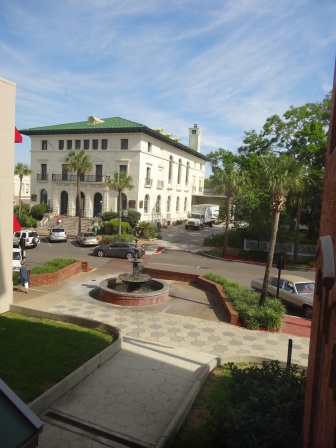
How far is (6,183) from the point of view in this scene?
41.7 feet

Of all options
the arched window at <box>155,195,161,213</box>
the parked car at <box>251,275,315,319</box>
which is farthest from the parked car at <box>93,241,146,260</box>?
the arched window at <box>155,195,161,213</box>

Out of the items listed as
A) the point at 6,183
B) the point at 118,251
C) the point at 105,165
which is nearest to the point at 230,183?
the point at 118,251

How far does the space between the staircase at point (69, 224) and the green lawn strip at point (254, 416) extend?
35.1 m

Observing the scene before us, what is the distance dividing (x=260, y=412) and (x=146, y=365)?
4065 mm

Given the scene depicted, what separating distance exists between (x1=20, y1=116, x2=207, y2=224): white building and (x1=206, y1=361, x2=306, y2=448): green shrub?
36.1m

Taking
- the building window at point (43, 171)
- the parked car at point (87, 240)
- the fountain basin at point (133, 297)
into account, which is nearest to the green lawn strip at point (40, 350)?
the fountain basin at point (133, 297)

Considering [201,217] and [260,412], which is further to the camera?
[201,217]

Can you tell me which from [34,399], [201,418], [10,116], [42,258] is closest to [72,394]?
[34,399]

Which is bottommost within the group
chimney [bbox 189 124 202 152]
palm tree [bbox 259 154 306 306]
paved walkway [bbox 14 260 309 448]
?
paved walkway [bbox 14 260 309 448]

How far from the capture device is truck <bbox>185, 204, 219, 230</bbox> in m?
47.3

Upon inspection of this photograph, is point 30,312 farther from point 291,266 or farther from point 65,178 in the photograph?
point 65,178

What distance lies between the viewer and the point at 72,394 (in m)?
7.57

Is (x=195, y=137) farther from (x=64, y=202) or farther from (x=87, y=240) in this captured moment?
(x=87, y=240)

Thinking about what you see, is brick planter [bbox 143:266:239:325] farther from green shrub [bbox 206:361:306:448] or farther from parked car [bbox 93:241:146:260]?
parked car [bbox 93:241:146:260]
